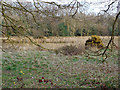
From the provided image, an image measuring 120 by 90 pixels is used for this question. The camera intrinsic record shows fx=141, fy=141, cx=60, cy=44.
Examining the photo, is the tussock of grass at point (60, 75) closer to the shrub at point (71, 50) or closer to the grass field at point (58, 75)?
the grass field at point (58, 75)

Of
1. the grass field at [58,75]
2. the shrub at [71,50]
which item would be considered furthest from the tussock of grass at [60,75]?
the shrub at [71,50]

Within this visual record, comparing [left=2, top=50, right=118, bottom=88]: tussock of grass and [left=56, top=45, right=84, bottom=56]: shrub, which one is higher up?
[left=56, top=45, right=84, bottom=56]: shrub

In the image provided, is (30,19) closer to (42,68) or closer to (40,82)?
(40,82)

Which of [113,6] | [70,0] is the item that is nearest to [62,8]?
[70,0]

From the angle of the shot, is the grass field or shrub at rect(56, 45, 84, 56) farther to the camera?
shrub at rect(56, 45, 84, 56)

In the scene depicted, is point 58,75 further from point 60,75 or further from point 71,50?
point 71,50

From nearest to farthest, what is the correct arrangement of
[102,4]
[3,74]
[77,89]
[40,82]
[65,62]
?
[102,4], [77,89], [40,82], [3,74], [65,62]

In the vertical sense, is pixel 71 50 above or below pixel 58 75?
above

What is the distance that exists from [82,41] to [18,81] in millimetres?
5435

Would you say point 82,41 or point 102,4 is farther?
point 82,41

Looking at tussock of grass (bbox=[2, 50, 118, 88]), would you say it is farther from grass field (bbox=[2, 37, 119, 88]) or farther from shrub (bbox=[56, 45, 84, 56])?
shrub (bbox=[56, 45, 84, 56])

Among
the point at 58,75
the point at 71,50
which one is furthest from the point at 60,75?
the point at 71,50

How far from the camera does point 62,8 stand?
8.35ft

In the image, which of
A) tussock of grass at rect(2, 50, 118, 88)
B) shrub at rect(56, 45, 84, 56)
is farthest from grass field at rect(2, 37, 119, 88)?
shrub at rect(56, 45, 84, 56)
